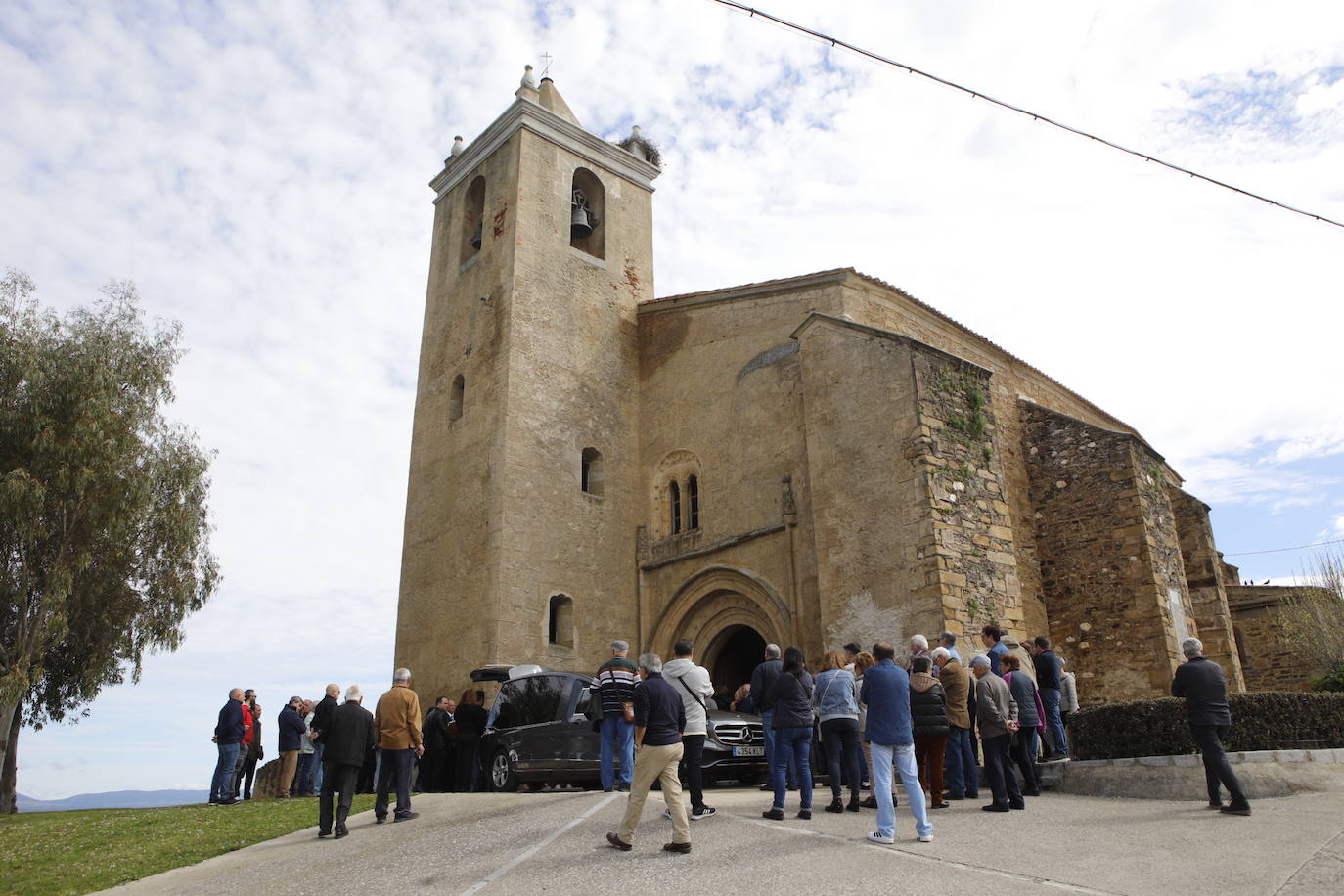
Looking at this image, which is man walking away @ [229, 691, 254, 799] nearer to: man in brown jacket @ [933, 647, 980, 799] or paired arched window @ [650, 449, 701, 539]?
paired arched window @ [650, 449, 701, 539]

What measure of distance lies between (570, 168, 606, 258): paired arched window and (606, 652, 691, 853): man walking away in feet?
47.4

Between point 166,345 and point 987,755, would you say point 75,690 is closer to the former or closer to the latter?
point 166,345

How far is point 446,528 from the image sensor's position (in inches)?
675

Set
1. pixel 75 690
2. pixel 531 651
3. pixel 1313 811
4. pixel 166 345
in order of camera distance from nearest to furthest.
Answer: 1. pixel 1313 811
2. pixel 531 651
3. pixel 75 690
4. pixel 166 345

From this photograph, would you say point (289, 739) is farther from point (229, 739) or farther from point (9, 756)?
point (9, 756)

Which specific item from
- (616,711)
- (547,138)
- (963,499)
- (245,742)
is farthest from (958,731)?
(547,138)

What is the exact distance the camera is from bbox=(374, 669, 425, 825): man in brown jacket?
8.27m

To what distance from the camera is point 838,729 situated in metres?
7.89

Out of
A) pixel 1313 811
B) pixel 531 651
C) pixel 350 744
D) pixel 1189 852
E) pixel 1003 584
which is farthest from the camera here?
pixel 531 651

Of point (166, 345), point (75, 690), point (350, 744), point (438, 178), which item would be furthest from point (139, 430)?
point (350, 744)

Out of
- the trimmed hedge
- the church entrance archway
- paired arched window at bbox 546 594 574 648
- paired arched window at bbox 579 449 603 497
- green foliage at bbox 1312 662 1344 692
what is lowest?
the trimmed hedge

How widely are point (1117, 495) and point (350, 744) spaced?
12.9 meters

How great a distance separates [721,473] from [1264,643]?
49.9 ft

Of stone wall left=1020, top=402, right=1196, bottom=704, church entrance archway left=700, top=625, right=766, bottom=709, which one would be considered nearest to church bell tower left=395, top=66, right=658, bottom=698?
church entrance archway left=700, top=625, right=766, bottom=709
